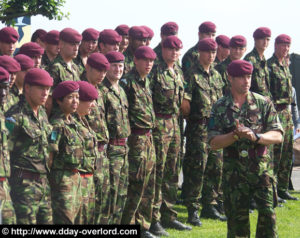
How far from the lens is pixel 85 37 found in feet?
25.8

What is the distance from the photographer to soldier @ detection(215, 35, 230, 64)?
398 inches

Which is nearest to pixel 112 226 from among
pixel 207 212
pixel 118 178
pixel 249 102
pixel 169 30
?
pixel 118 178

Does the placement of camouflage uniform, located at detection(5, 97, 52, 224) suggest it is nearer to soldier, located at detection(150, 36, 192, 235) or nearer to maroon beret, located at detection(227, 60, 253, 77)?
maroon beret, located at detection(227, 60, 253, 77)

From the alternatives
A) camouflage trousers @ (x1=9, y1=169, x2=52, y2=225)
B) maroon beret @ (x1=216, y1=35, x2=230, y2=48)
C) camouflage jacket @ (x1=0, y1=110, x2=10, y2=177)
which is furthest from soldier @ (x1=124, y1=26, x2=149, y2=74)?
camouflage jacket @ (x1=0, y1=110, x2=10, y2=177)

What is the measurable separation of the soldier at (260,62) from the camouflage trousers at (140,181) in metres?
2.68

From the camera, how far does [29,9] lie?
1772 cm

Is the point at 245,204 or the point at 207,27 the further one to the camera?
the point at 207,27

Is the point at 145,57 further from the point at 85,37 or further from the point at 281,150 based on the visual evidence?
the point at 281,150

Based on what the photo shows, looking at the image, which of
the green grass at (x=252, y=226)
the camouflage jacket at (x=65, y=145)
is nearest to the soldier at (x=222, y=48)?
the green grass at (x=252, y=226)

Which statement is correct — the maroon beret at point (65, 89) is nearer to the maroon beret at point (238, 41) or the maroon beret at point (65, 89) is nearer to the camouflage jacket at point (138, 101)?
the camouflage jacket at point (138, 101)

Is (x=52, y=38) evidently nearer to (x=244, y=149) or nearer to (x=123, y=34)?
(x=123, y=34)

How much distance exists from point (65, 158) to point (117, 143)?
133 cm

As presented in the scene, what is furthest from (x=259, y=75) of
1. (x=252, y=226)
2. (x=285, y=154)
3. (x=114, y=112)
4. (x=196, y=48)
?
(x=114, y=112)

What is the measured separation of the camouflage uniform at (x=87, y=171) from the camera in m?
6.16
